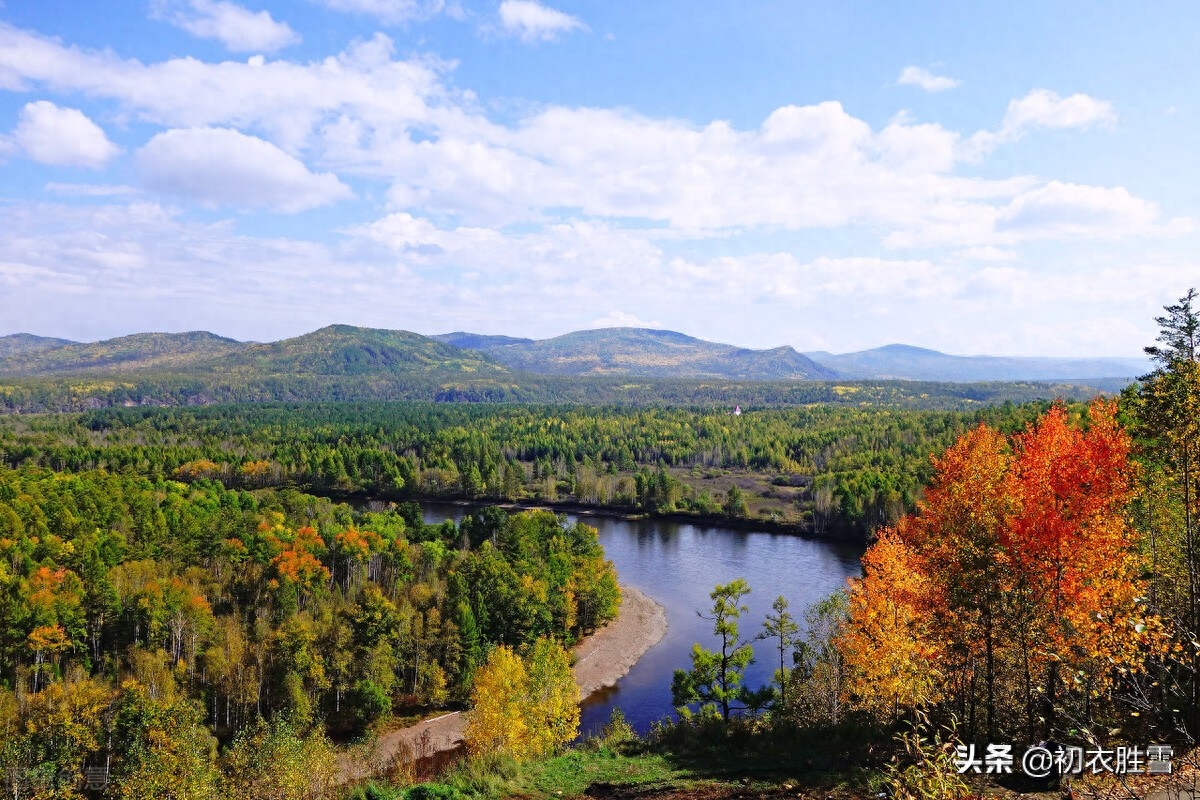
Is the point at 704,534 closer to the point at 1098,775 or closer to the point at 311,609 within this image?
the point at 311,609

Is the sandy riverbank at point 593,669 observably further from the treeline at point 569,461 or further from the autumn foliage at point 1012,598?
the treeline at point 569,461

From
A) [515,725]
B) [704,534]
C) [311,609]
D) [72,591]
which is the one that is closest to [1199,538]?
[515,725]

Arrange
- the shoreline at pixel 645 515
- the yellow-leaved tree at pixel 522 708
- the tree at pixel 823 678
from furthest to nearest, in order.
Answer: the shoreline at pixel 645 515 → the yellow-leaved tree at pixel 522 708 → the tree at pixel 823 678

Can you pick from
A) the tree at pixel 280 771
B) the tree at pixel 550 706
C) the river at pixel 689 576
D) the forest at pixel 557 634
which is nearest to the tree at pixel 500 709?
the forest at pixel 557 634

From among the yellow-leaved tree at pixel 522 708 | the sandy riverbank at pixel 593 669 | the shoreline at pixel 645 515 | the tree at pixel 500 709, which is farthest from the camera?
the shoreline at pixel 645 515

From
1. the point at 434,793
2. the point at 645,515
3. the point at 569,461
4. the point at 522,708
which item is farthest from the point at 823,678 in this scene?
the point at 569,461

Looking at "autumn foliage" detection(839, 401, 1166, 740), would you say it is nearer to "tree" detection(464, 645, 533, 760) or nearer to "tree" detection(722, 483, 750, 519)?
"tree" detection(464, 645, 533, 760)
